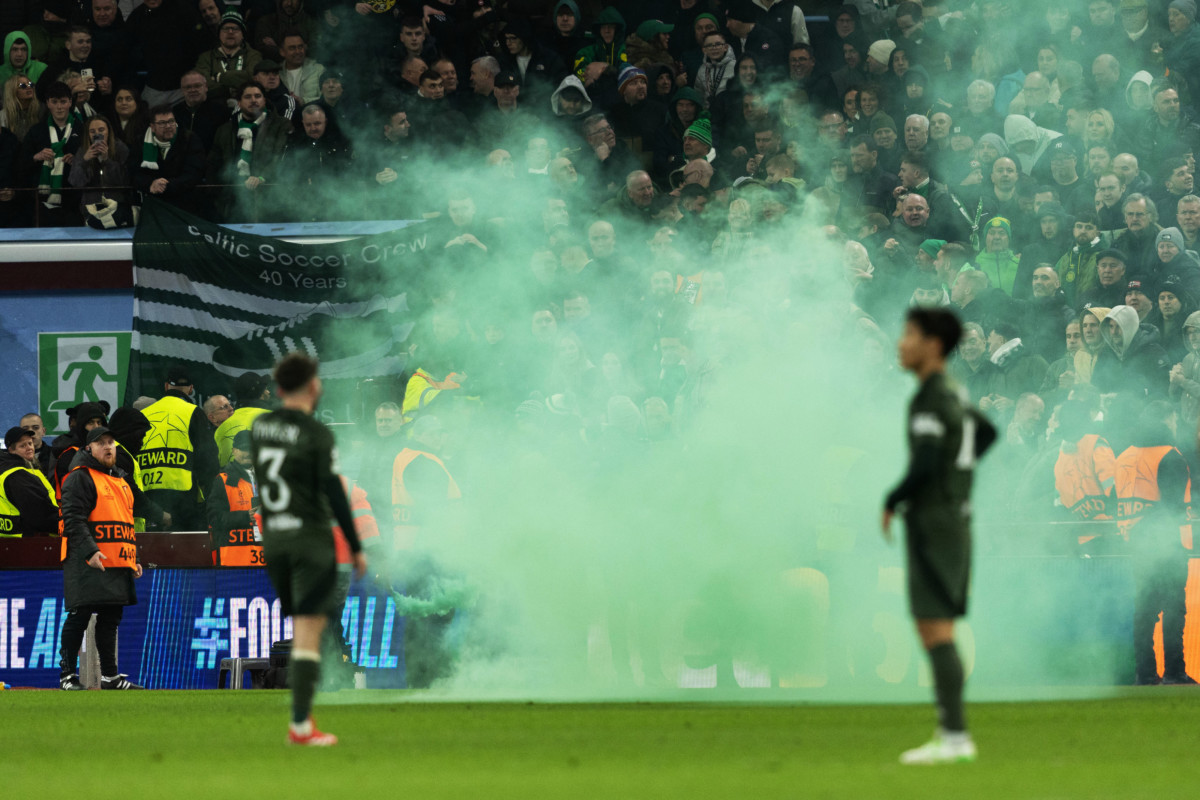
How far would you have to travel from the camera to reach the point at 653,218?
14.8 meters

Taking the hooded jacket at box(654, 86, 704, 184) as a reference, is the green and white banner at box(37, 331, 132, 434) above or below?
below

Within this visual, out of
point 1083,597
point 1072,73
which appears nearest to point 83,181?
point 1072,73

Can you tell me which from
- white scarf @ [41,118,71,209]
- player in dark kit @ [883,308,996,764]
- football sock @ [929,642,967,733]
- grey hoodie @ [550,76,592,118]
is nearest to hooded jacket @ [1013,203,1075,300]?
grey hoodie @ [550,76,592,118]

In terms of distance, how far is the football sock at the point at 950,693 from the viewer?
6.03 metres

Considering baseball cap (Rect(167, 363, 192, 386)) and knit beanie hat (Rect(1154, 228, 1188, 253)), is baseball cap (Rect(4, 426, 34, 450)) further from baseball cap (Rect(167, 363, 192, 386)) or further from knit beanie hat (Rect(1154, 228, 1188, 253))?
knit beanie hat (Rect(1154, 228, 1188, 253))

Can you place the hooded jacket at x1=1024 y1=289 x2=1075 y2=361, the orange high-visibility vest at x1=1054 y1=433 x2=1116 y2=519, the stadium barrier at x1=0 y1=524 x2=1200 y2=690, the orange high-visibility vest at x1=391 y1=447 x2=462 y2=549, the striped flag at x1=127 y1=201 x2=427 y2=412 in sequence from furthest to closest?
1. the striped flag at x1=127 y1=201 x2=427 y2=412
2. the hooded jacket at x1=1024 y1=289 x2=1075 y2=361
3. the orange high-visibility vest at x1=1054 y1=433 x2=1116 y2=519
4. the orange high-visibility vest at x1=391 y1=447 x2=462 y2=549
5. the stadium barrier at x1=0 y1=524 x2=1200 y2=690

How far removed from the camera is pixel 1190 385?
43.9ft

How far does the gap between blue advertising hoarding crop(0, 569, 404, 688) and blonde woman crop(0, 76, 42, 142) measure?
6524 millimetres

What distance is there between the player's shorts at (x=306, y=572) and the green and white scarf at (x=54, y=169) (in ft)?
37.4

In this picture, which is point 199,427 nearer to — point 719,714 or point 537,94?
point 537,94

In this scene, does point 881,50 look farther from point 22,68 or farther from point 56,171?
point 22,68

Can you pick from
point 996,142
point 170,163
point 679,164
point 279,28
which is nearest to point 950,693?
point 996,142

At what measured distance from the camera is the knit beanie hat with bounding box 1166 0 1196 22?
16.3m

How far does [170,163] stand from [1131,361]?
32.3 ft
